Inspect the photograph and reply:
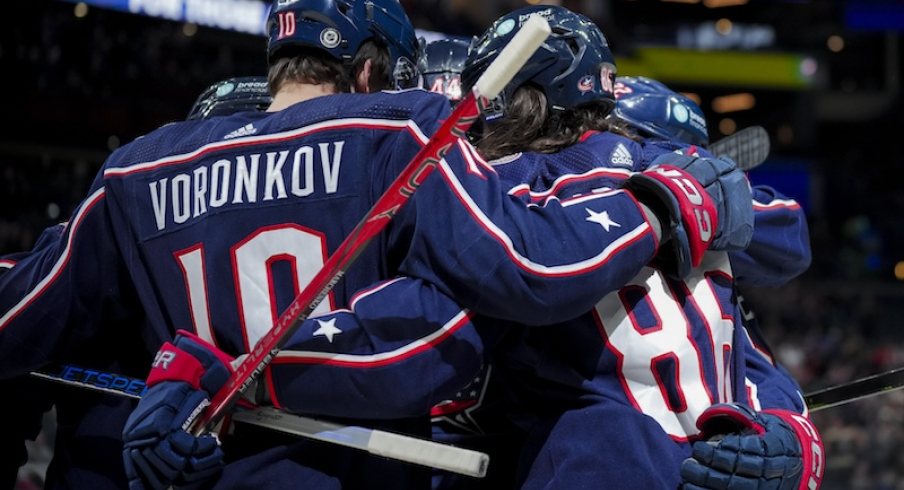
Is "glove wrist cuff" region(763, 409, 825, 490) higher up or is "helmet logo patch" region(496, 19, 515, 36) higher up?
"helmet logo patch" region(496, 19, 515, 36)

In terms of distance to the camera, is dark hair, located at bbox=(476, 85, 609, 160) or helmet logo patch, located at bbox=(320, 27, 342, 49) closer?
helmet logo patch, located at bbox=(320, 27, 342, 49)

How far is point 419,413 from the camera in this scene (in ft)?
5.69

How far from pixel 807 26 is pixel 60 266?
69.4 ft

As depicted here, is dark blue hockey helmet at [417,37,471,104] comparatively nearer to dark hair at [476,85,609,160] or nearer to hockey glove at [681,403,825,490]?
dark hair at [476,85,609,160]

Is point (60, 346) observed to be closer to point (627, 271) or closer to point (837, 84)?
point (627, 271)

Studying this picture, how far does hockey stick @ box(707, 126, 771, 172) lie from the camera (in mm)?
2789

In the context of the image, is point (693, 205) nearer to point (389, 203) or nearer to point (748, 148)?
point (389, 203)

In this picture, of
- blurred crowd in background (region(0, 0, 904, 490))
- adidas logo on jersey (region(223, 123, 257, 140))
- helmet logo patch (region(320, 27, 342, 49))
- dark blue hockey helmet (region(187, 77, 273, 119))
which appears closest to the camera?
adidas logo on jersey (region(223, 123, 257, 140))

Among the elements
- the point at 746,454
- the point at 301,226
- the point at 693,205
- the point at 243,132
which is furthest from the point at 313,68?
the point at 746,454

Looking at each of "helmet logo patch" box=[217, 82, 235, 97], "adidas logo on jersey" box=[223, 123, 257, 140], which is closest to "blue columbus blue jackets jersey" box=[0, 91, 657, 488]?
"adidas logo on jersey" box=[223, 123, 257, 140]

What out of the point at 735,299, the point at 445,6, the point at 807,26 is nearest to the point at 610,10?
the point at 807,26

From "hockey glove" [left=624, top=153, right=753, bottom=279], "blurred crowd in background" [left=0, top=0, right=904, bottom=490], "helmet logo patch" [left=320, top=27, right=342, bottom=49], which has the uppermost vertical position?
"helmet logo patch" [left=320, top=27, right=342, bottom=49]

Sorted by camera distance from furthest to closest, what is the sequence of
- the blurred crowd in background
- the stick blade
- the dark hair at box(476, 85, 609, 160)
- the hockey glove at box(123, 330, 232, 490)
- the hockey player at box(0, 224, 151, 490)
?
1. the blurred crowd in background
2. the hockey player at box(0, 224, 151, 490)
3. the dark hair at box(476, 85, 609, 160)
4. the hockey glove at box(123, 330, 232, 490)
5. the stick blade

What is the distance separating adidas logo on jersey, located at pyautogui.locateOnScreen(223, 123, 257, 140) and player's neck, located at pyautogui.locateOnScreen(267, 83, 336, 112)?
0.27 ft
